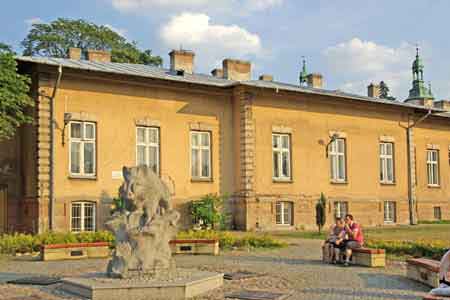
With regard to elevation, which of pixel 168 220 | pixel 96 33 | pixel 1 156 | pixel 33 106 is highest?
pixel 96 33

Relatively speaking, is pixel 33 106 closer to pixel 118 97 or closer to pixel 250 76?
pixel 118 97

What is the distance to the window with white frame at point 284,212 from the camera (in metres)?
26.3

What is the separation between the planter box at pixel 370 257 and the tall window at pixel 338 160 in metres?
15.0

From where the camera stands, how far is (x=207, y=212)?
24.0 meters

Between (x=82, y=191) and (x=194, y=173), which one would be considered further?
(x=194, y=173)

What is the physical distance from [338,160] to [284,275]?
17.6 metres

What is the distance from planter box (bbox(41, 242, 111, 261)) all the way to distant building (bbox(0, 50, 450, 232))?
264 inches

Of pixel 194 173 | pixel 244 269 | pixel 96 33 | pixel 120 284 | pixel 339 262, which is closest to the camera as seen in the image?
pixel 120 284

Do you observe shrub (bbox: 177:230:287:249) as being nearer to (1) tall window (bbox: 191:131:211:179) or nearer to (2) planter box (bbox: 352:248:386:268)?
(2) planter box (bbox: 352:248:386:268)

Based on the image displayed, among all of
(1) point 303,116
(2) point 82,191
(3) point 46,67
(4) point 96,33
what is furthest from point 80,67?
(4) point 96,33

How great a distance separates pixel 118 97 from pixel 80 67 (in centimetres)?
204

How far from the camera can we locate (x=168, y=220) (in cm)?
1053

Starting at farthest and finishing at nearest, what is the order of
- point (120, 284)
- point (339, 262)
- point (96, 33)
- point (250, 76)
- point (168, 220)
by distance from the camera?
point (96, 33), point (250, 76), point (339, 262), point (168, 220), point (120, 284)

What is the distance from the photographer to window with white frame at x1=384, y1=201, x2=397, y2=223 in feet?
99.6
